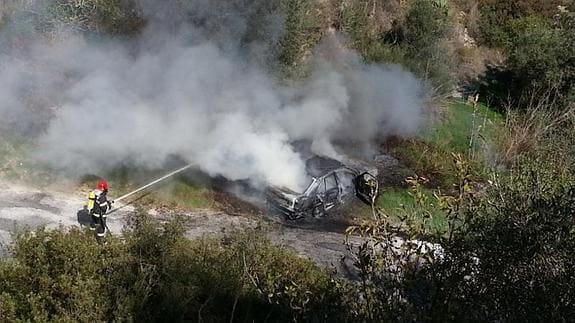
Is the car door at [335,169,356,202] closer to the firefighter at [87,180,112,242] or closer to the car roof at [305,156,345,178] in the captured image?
the car roof at [305,156,345,178]

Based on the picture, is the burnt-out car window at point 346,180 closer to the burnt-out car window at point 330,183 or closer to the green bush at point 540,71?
the burnt-out car window at point 330,183

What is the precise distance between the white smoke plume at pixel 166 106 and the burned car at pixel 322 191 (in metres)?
0.36

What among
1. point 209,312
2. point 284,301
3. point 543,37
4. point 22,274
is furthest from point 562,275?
point 543,37

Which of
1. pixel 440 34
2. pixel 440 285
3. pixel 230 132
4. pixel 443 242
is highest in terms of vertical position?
pixel 440 34

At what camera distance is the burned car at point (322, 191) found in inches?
574

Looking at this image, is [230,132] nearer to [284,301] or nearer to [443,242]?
[284,301]

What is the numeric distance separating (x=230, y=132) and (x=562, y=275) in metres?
10.9

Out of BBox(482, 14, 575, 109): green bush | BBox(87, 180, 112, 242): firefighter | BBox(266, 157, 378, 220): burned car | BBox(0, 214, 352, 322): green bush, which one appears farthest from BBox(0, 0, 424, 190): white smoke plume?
BBox(482, 14, 575, 109): green bush

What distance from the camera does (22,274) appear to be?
328 inches

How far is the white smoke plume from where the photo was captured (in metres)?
15.2

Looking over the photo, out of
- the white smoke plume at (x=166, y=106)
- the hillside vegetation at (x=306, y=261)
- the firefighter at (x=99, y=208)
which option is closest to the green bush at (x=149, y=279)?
the hillside vegetation at (x=306, y=261)

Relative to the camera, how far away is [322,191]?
15062mm

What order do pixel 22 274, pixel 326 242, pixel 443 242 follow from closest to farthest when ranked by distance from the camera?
1. pixel 443 242
2. pixel 22 274
3. pixel 326 242

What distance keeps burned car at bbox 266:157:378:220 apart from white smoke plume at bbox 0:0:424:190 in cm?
36
